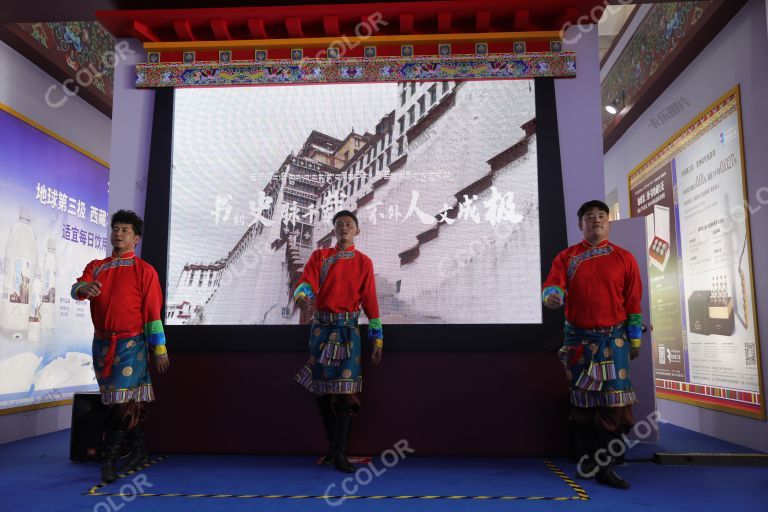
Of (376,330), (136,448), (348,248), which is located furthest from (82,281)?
(376,330)

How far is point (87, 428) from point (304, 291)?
1497 millimetres

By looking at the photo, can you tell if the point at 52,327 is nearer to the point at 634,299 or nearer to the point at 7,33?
the point at 7,33

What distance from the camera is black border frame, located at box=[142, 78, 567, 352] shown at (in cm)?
369

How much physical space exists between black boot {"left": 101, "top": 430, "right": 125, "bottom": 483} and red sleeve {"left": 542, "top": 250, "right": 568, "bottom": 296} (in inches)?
92.2

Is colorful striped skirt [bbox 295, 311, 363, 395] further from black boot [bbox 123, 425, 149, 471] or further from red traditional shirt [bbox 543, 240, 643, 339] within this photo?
red traditional shirt [bbox 543, 240, 643, 339]

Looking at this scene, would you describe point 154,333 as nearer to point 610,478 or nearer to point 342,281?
point 342,281

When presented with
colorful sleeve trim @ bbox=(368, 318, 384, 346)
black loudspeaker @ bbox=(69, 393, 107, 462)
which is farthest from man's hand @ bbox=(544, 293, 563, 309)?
black loudspeaker @ bbox=(69, 393, 107, 462)

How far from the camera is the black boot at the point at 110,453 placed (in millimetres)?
3006

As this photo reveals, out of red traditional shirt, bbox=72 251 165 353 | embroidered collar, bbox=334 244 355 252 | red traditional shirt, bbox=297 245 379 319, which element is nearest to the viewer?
red traditional shirt, bbox=72 251 165 353

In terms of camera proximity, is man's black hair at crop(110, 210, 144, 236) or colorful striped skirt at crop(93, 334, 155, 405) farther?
man's black hair at crop(110, 210, 144, 236)

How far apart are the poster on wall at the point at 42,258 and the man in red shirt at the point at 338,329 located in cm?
229

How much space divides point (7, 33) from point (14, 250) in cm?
150

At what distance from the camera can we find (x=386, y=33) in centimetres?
399

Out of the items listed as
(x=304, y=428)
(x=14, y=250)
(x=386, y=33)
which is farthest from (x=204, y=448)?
(x=386, y=33)
